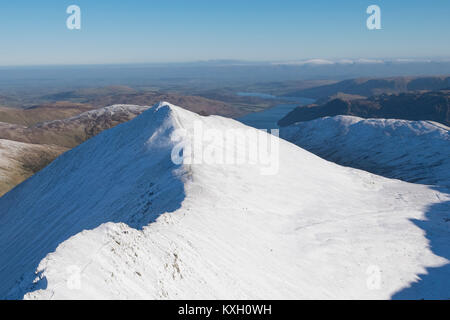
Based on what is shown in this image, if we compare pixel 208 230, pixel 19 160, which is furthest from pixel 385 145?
pixel 19 160

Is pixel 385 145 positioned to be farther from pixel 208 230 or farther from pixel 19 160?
pixel 19 160

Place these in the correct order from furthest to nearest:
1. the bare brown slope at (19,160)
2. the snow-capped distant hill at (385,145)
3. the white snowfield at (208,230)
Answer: the bare brown slope at (19,160) → the snow-capped distant hill at (385,145) → the white snowfield at (208,230)

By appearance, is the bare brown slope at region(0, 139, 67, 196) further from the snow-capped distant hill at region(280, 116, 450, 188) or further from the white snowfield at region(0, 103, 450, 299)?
the snow-capped distant hill at region(280, 116, 450, 188)

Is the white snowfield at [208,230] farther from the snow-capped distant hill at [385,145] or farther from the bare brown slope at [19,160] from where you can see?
the bare brown slope at [19,160]

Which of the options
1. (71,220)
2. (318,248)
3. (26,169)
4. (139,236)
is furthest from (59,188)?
(26,169)

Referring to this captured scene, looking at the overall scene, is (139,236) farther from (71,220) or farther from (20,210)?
(20,210)

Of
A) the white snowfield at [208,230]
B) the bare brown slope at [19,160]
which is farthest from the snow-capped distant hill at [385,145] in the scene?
the bare brown slope at [19,160]

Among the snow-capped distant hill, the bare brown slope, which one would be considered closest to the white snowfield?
the snow-capped distant hill
